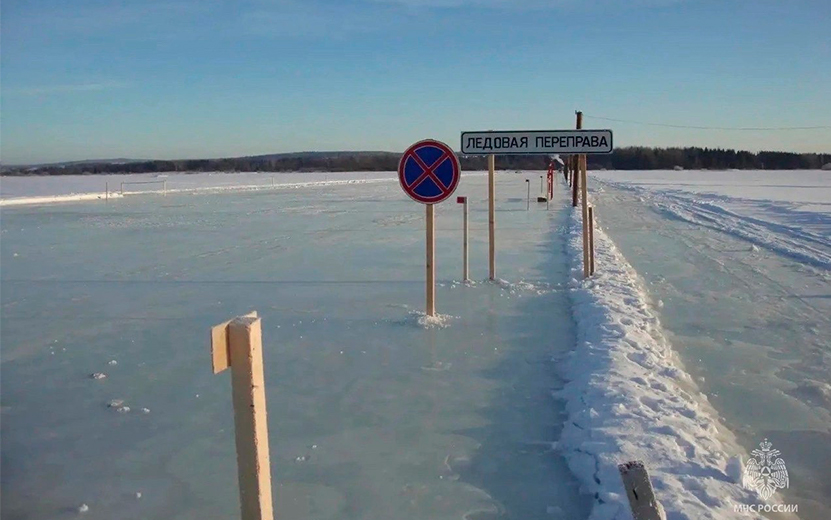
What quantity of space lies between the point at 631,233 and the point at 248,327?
1742cm

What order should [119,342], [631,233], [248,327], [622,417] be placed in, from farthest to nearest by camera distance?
1. [631,233]
2. [119,342]
3. [622,417]
4. [248,327]

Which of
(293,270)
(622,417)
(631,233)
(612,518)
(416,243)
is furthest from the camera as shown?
(631,233)

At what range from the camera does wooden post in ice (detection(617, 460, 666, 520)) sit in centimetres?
291

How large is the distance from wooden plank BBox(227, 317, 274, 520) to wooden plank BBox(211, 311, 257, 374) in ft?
0.07

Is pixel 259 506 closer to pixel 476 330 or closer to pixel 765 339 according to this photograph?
pixel 476 330

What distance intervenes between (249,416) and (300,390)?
2584 millimetres

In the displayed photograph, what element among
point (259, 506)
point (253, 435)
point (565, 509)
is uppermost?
point (253, 435)

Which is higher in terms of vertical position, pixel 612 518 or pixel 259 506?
pixel 259 506

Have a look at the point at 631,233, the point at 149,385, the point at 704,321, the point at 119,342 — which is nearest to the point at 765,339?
the point at 704,321

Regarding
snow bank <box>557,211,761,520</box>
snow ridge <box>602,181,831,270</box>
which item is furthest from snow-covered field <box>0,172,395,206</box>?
snow bank <box>557,211,761,520</box>

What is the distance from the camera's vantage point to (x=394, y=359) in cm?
656

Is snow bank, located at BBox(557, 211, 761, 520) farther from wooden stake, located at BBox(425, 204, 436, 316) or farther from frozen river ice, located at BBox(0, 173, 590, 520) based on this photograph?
wooden stake, located at BBox(425, 204, 436, 316)

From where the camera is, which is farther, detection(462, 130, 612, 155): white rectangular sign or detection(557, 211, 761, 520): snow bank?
detection(462, 130, 612, 155): white rectangular sign
